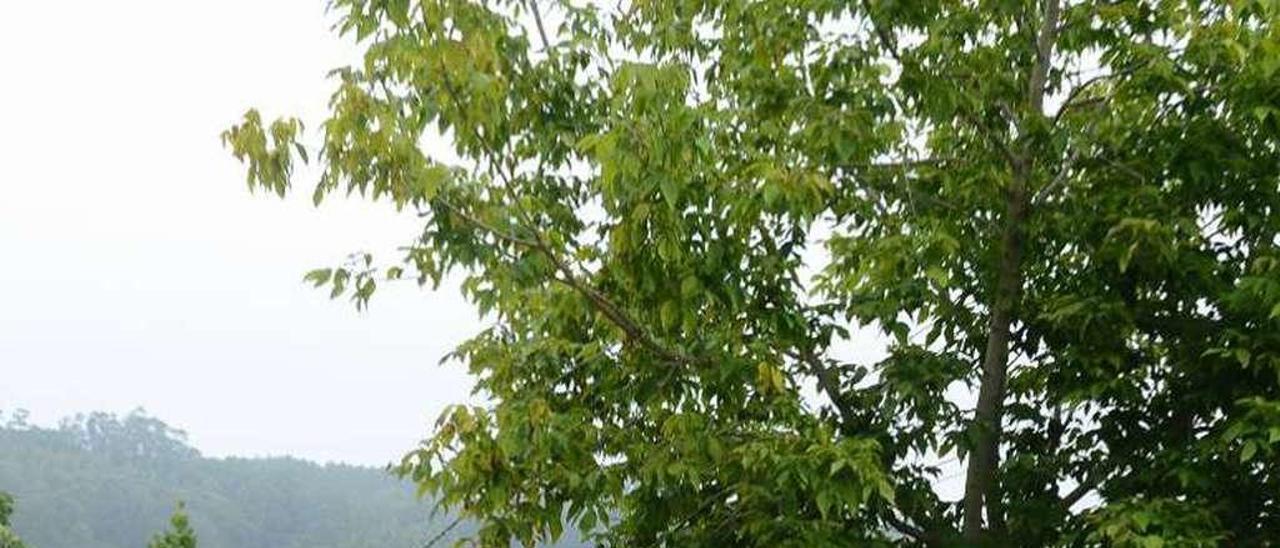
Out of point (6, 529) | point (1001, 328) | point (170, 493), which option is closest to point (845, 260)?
point (1001, 328)

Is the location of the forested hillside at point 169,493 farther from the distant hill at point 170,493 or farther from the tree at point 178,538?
the tree at point 178,538

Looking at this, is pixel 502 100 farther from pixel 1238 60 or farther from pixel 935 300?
pixel 1238 60

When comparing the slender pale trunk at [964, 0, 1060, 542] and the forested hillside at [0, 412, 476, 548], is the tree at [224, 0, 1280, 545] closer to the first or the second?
the slender pale trunk at [964, 0, 1060, 542]

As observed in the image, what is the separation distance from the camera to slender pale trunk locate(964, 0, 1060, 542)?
291 inches

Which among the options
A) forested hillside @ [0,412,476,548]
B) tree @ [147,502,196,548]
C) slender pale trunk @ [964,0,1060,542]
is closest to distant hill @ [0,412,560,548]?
forested hillside @ [0,412,476,548]

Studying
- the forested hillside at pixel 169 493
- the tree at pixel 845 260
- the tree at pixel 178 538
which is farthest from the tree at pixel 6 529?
the forested hillside at pixel 169 493

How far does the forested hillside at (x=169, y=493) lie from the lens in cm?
14600

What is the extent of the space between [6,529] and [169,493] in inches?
5627

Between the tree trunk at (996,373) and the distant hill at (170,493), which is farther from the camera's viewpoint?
the distant hill at (170,493)

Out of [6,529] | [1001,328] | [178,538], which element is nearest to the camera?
[1001,328]

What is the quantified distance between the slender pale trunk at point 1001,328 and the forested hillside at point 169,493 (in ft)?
412

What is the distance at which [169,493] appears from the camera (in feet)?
533

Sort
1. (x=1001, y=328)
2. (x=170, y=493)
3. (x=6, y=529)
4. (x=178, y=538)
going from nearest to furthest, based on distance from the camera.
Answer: (x=1001, y=328) < (x=6, y=529) < (x=178, y=538) < (x=170, y=493)

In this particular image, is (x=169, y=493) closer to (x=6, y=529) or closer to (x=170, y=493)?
(x=170, y=493)
